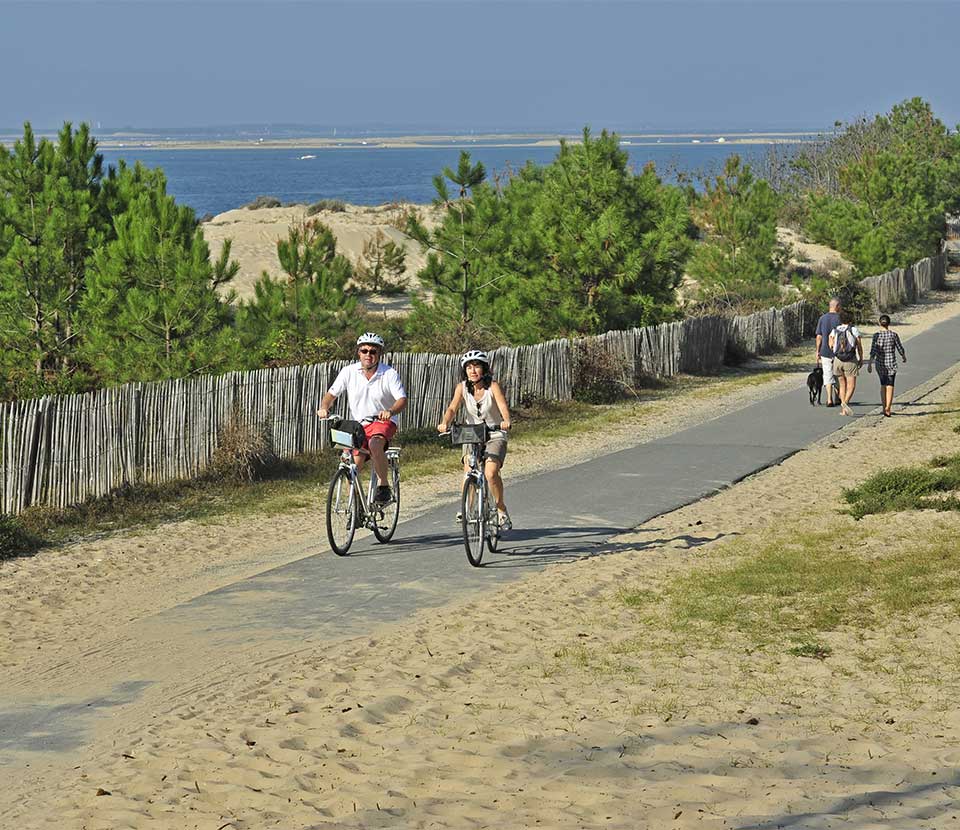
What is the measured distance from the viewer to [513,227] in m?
27.9

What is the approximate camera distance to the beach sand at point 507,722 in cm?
657

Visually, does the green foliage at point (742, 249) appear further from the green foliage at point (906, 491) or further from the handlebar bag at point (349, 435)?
the handlebar bag at point (349, 435)

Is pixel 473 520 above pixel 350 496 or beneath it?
beneath

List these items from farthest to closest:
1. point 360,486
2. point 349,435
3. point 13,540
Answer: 1. point 13,540
2. point 360,486
3. point 349,435

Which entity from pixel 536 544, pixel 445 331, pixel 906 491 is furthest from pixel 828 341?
pixel 536 544

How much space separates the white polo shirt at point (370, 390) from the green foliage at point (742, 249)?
3008 centimetres

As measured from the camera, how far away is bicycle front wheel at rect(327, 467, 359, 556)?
1211 cm

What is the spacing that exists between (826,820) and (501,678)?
112 inches

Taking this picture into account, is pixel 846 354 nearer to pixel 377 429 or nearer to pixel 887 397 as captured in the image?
pixel 887 397

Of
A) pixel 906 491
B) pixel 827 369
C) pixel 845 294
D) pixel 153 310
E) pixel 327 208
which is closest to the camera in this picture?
pixel 906 491

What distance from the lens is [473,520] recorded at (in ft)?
38.6

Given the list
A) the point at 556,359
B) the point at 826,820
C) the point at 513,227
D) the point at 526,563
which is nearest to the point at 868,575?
the point at 526,563

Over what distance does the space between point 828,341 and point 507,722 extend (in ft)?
54.1

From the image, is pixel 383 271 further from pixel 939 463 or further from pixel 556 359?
pixel 939 463
